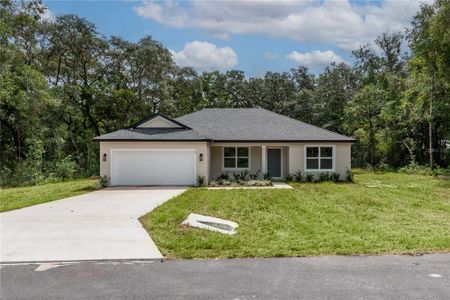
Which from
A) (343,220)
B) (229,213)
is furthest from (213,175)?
(343,220)

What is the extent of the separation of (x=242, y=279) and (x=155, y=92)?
30022 mm

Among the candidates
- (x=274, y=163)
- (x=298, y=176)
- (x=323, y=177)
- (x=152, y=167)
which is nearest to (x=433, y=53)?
(x=323, y=177)

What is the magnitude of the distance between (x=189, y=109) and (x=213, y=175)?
17.8 metres

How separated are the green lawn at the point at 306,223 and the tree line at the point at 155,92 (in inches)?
475

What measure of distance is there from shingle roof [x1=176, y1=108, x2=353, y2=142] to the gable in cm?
193

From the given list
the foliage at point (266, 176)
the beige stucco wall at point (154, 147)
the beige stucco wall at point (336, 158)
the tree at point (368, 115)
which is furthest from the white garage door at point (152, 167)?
the tree at point (368, 115)

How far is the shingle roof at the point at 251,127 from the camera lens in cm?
2211

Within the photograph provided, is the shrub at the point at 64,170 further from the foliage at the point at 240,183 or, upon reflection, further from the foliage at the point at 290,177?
the foliage at the point at 290,177

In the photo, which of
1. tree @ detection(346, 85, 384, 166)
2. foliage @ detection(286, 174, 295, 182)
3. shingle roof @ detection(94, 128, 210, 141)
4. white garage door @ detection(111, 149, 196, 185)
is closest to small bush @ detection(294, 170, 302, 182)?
foliage @ detection(286, 174, 295, 182)

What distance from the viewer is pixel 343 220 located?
10.5m

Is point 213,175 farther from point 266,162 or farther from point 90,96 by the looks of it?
point 90,96

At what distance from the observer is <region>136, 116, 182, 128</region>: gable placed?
2134cm

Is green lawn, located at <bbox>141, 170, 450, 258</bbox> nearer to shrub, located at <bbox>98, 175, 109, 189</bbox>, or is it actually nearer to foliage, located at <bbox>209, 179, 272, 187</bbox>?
foliage, located at <bbox>209, 179, 272, 187</bbox>

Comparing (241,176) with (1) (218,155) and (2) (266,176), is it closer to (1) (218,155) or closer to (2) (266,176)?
(2) (266,176)
